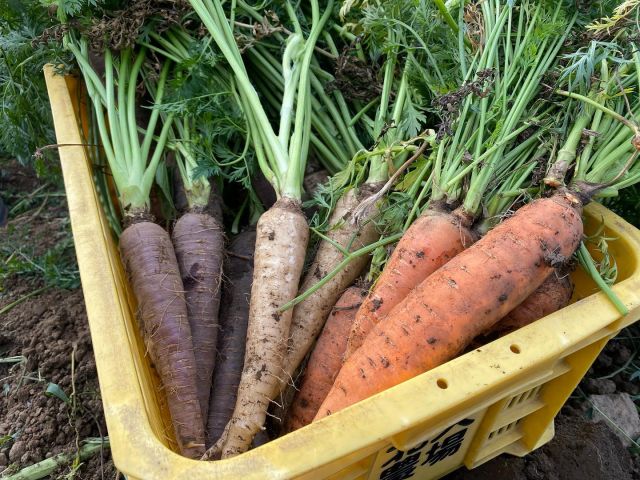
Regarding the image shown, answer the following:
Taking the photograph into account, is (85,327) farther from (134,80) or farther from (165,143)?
(134,80)

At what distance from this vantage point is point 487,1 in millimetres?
1539

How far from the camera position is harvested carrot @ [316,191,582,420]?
3.90ft

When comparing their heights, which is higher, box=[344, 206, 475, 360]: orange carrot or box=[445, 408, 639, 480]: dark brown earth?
box=[344, 206, 475, 360]: orange carrot

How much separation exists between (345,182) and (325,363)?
1.65 ft

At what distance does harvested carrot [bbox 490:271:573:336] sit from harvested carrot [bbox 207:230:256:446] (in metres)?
0.74

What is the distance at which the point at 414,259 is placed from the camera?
1308 mm

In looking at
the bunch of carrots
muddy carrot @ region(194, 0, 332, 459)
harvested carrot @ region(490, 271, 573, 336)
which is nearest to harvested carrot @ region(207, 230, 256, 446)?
the bunch of carrots

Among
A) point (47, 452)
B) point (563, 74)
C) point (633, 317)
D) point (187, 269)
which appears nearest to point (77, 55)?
point (187, 269)

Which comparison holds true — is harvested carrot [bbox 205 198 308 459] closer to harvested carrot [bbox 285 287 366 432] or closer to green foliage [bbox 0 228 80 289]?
harvested carrot [bbox 285 287 366 432]

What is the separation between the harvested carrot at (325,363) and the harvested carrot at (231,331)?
0.58 ft

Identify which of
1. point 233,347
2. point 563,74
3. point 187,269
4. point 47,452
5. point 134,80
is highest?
point 563,74

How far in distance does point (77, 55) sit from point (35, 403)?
110 centimetres

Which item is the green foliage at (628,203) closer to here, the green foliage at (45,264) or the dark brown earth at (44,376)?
the dark brown earth at (44,376)

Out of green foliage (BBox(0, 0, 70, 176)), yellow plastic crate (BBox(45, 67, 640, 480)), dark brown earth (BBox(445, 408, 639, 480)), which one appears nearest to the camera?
yellow plastic crate (BBox(45, 67, 640, 480))
